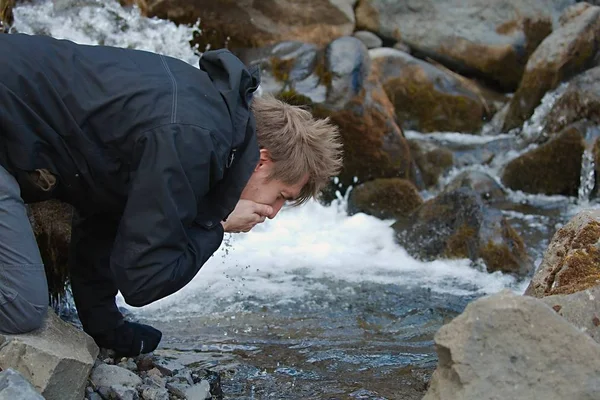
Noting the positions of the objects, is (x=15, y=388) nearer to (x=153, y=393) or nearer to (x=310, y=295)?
(x=153, y=393)

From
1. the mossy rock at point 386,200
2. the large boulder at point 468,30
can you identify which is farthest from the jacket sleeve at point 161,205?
the large boulder at point 468,30

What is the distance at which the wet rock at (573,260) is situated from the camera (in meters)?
3.48

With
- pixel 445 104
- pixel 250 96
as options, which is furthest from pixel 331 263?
pixel 445 104

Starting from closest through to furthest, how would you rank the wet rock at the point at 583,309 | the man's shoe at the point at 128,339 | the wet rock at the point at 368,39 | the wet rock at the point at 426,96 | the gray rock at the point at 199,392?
the wet rock at the point at 583,309, the gray rock at the point at 199,392, the man's shoe at the point at 128,339, the wet rock at the point at 426,96, the wet rock at the point at 368,39

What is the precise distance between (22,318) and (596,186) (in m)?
7.73

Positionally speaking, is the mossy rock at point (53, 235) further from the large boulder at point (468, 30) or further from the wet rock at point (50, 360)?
the large boulder at point (468, 30)

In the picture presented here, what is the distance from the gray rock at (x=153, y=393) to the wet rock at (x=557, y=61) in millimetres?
8682

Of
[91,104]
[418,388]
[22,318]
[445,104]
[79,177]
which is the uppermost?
[91,104]

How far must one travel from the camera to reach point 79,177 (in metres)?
3.15

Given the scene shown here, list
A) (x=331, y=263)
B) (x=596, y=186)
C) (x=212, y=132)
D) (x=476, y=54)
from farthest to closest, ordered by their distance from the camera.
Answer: (x=476, y=54) → (x=596, y=186) → (x=331, y=263) → (x=212, y=132)

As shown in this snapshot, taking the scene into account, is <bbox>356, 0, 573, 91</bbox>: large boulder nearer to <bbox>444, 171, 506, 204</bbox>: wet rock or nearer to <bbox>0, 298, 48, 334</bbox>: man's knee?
<bbox>444, 171, 506, 204</bbox>: wet rock

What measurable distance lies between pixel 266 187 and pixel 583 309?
1235mm

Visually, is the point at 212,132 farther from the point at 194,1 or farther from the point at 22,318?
the point at 194,1

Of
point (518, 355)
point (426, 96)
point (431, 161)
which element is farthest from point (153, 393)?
point (426, 96)
